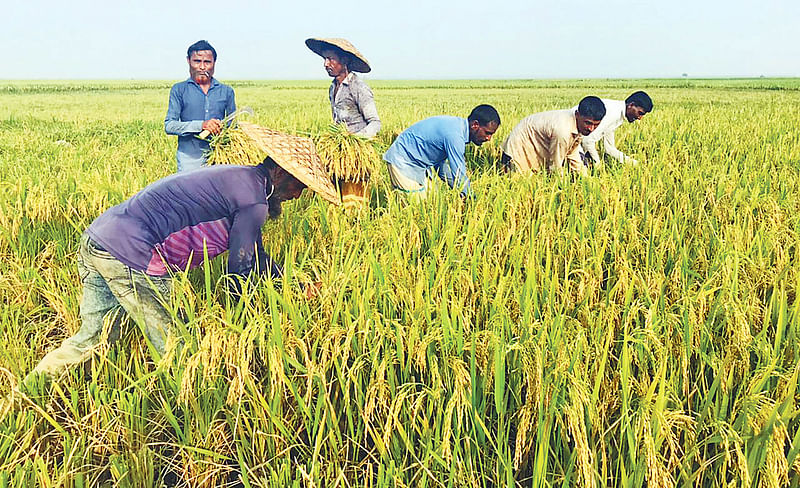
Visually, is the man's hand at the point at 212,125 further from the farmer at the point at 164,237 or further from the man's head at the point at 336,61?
the farmer at the point at 164,237

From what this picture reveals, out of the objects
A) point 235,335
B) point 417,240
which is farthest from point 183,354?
point 417,240

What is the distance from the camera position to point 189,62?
3572mm

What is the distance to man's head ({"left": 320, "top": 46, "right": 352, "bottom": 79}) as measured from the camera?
3.76 meters

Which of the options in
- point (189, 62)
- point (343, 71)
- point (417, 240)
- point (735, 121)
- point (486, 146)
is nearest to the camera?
point (417, 240)

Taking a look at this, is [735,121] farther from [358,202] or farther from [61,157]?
[61,157]

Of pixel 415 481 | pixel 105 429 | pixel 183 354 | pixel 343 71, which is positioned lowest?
pixel 415 481

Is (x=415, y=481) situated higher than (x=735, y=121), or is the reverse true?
(x=735, y=121)

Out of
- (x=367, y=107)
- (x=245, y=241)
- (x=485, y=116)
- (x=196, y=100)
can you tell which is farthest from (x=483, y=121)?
(x=245, y=241)

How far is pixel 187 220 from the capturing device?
6.55 feet

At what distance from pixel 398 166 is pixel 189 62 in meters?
1.61

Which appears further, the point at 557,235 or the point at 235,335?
the point at 557,235

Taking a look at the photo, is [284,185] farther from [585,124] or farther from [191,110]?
[585,124]

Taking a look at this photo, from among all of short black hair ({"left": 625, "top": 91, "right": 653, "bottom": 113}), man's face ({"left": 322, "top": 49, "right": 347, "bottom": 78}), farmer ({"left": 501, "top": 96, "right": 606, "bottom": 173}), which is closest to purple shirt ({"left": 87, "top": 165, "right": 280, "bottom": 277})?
man's face ({"left": 322, "top": 49, "right": 347, "bottom": 78})

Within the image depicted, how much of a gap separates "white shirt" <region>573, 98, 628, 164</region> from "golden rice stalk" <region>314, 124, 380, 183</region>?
2443 mm
